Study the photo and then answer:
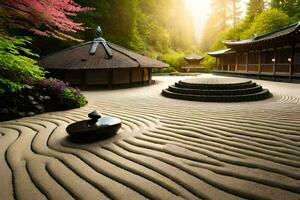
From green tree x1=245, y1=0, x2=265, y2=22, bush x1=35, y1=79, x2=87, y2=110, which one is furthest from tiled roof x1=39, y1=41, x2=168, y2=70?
green tree x1=245, y1=0, x2=265, y2=22

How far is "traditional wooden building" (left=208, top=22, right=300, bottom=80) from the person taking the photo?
18984mm

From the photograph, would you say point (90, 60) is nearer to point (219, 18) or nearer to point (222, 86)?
point (222, 86)

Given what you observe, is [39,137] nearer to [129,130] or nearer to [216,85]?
[129,130]

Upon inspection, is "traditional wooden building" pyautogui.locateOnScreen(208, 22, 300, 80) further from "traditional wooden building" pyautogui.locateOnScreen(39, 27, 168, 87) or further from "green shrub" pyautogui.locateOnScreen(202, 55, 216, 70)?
"traditional wooden building" pyautogui.locateOnScreen(39, 27, 168, 87)

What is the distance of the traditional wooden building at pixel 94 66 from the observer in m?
15.4

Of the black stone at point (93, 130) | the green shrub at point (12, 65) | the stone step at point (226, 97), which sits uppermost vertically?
the green shrub at point (12, 65)

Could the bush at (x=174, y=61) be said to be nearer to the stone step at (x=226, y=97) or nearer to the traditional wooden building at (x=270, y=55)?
the traditional wooden building at (x=270, y=55)

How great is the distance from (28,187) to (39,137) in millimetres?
2307

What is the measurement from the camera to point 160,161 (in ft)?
12.6

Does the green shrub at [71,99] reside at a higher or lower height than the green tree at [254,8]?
lower

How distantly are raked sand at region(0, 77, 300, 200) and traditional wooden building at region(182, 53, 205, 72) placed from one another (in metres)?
33.0

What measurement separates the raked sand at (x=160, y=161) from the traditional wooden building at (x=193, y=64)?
33.0 metres

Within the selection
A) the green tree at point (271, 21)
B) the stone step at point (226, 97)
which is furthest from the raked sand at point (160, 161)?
the green tree at point (271, 21)

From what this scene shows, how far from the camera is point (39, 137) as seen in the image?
5.26 m
